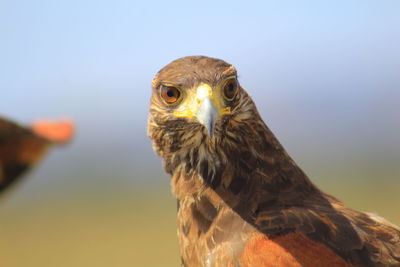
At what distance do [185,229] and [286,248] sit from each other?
0.72m

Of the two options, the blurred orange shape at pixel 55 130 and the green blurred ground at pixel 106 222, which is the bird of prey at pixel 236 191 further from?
the green blurred ground at pixel 106 222

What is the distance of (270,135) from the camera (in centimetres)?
413

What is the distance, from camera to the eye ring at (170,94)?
3.94 metres

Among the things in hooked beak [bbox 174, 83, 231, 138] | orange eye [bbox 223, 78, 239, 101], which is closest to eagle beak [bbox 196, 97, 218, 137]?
hooked beak [bbox 174, 83, 231, 138]

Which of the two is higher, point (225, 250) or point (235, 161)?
point (235, 161)

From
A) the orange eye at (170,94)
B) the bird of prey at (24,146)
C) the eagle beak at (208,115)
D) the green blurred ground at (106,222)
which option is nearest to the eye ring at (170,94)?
the orange eye at (170,94)

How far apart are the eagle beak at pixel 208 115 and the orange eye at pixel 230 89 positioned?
0.20m

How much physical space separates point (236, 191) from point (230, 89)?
→ 1.96 feet

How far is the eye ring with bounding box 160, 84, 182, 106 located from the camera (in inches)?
155

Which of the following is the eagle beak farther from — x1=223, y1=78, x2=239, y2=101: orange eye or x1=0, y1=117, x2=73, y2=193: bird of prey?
x1=0, y1=117, x2=73, y2=193: bird of prey

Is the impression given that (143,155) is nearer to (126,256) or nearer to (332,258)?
(126,256)

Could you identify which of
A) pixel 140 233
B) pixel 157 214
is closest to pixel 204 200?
pixel 140 233

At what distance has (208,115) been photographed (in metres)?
3.63

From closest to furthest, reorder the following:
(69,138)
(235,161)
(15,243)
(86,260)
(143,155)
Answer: (235,161) < (69,138) < (86,260) < (15,243) < (143,155)
